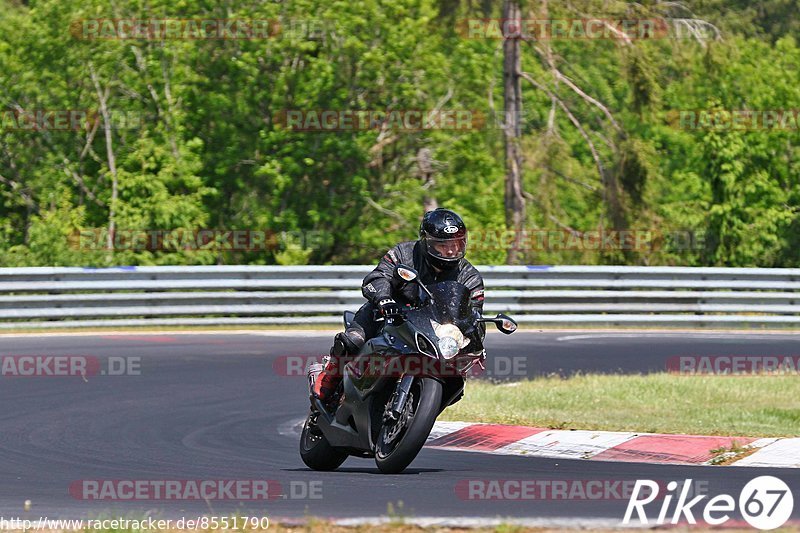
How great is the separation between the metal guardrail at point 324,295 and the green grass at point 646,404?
6.83m

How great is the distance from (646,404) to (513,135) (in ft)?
53.4

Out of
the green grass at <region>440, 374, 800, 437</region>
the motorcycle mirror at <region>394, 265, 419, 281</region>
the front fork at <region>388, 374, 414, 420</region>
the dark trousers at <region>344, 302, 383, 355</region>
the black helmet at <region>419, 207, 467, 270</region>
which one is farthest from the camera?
the green grass at <region>440, 374, 800, 437</region>

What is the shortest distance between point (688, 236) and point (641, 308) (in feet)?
37.7

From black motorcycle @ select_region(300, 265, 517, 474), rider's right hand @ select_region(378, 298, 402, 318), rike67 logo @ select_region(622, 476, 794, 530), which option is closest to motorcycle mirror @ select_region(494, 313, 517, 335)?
black motorcycle @ select_region(300, 265, 517, 474)

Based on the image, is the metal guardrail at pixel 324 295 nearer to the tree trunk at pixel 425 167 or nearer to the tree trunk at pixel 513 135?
the tree trunk at pixel 513 135

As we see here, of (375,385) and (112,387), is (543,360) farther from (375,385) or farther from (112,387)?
(375,385)

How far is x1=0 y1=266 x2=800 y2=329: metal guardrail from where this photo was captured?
21156 mm

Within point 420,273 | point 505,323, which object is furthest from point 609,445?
point 420,273

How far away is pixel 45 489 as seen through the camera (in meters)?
8.67

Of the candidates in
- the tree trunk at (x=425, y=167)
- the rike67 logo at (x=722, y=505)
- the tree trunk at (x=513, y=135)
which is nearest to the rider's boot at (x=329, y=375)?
the rike67 logo at (x=722, y=505)

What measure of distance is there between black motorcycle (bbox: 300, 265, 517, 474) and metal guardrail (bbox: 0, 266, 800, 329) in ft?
41.4

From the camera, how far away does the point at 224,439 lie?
37.5 feet

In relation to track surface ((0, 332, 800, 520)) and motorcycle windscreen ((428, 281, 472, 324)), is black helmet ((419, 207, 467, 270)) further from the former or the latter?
track surface ((0, 332, 800, 520))

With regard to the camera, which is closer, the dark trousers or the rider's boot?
the dark trousers
